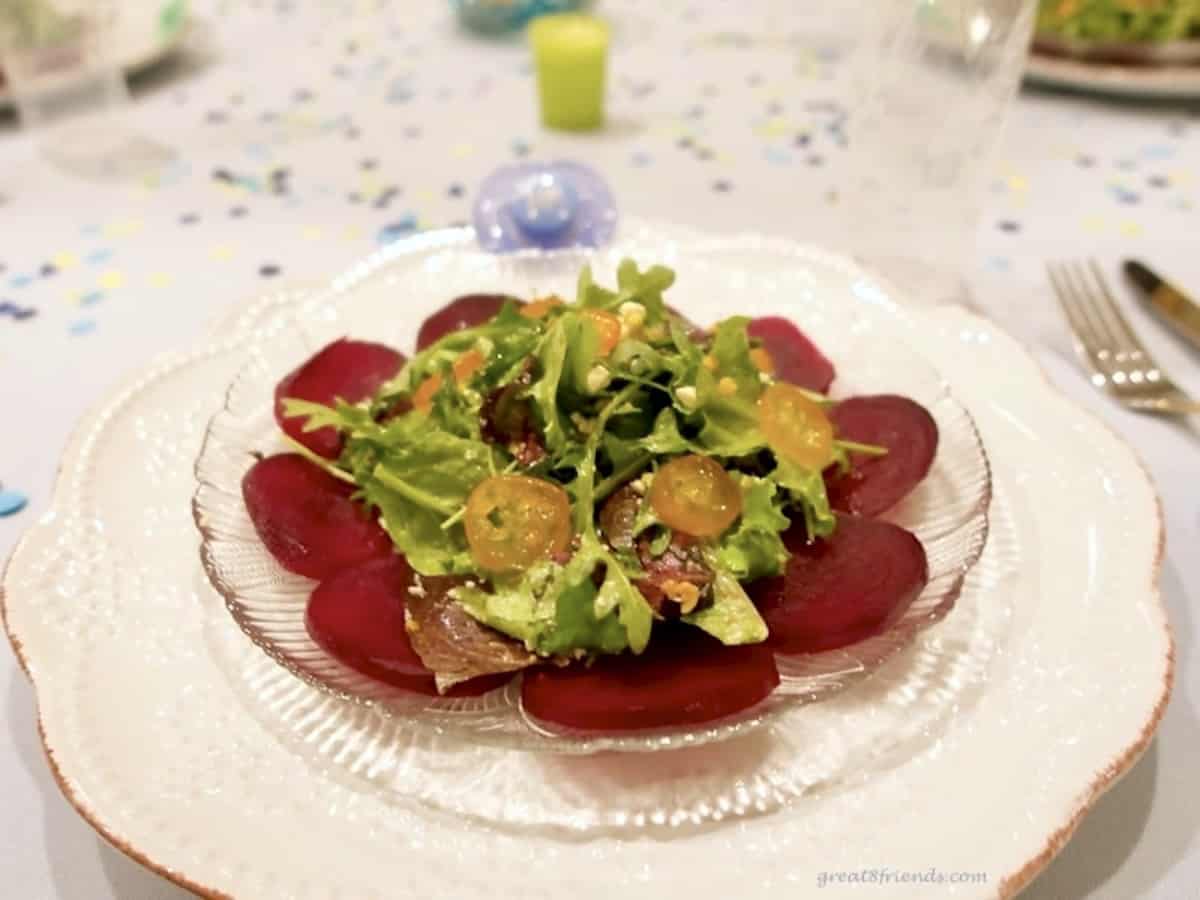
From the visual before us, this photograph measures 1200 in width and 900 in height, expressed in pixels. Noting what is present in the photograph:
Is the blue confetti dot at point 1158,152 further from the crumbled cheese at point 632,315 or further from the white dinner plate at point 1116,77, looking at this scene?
the crumbled cheese at point 632,315

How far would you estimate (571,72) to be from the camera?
202 cm

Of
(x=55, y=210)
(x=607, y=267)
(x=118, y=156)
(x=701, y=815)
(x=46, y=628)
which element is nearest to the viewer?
(x=701, y=815)

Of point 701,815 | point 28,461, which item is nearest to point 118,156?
point 28,461

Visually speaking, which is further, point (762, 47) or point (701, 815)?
point (762, 47)

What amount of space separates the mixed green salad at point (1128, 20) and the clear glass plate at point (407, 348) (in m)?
1.16

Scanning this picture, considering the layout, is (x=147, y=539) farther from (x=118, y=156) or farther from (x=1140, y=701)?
(x=118, y=156)

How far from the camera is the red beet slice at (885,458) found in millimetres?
1048

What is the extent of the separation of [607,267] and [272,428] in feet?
1.70

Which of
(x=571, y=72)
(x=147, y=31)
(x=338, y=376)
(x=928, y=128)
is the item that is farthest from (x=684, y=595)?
(x=147, y=31)

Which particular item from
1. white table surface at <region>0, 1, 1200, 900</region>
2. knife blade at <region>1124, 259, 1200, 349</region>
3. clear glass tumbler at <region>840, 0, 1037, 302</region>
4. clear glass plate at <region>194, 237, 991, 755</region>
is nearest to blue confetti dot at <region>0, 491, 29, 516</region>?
white table surface at <region>0, 1, 1200, 900</region>

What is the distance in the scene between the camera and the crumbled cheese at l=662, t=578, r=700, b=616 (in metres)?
0.85

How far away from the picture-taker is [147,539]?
105 centimetres

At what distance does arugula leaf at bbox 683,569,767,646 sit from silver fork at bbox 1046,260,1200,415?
2.35ft

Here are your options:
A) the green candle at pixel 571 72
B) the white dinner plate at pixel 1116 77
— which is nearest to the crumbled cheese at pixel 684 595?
the green candle at pixel 571 72
